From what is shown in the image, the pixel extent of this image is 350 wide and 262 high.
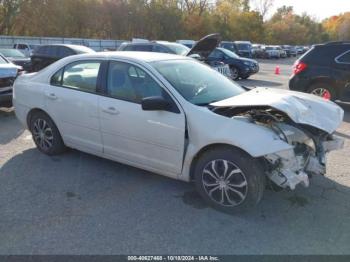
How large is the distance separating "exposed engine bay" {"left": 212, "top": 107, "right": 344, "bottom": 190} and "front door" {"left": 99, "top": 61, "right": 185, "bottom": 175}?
22.0 inches

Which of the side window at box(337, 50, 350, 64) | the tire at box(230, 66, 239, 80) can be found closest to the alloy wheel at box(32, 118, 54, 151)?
the side window at box(337, 50, 350, 64)

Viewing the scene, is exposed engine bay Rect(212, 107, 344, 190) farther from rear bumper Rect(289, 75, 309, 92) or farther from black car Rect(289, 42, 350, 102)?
rear bumper Rect(289, 75, 309, 92)

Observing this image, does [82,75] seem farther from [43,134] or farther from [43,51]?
[43,51]

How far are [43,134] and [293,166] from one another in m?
3.56

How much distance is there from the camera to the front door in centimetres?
359

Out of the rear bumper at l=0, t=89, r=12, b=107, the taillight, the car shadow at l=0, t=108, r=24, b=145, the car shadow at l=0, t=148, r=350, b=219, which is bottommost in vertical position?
the car shadow at l=0, t=108, r=24, b=145

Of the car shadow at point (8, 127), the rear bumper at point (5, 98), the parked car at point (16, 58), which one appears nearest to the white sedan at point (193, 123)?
the car shadow at point (8, 127)

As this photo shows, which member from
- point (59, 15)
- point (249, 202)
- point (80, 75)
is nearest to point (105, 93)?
point (80, 75)

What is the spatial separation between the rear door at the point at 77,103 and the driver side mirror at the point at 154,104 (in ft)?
2.92

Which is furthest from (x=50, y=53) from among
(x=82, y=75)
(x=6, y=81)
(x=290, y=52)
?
(x=290, y=52)

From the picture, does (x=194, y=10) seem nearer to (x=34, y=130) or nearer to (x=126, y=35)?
(x=126, y=35)

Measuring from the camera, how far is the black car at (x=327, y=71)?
27.1ft

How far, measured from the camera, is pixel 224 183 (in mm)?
3420

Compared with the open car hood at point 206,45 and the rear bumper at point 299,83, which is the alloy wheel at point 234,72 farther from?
the open car hood at point 206,45
